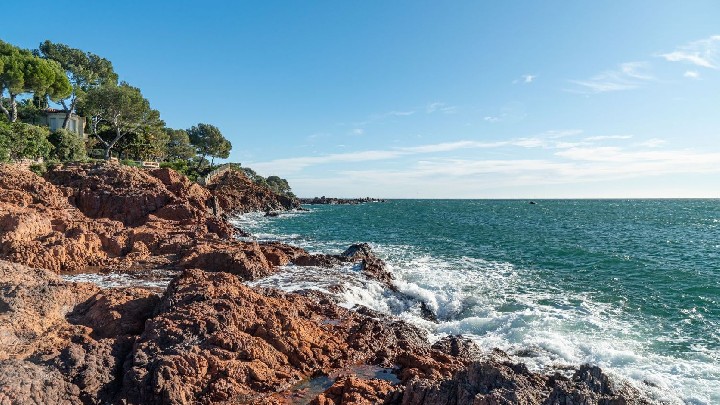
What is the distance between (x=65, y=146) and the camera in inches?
1683

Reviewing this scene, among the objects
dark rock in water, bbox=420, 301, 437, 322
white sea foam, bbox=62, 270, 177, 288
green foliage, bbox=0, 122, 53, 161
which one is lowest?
dark rock in water, bbox=420, 301, 437, 322

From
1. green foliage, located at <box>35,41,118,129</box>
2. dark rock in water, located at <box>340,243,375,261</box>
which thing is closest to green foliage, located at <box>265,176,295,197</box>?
green foliage, located at <box>35,41,118,129</box>

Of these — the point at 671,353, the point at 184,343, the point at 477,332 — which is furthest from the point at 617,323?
the point at 184,343

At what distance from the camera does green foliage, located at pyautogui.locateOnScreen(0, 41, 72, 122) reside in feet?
138

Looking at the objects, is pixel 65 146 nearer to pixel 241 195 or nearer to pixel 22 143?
pixel 22 143

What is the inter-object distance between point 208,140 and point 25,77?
154 feet

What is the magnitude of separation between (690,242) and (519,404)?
4527cm

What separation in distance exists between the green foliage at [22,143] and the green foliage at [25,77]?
291 inches

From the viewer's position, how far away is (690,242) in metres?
42.0

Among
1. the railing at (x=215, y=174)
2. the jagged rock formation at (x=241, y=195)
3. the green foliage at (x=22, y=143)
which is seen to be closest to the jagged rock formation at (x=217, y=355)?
the green foliage at (x=22, y=143)

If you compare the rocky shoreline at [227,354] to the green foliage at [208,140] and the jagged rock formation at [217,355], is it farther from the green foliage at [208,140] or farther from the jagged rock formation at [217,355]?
the green foliage at [208,140]

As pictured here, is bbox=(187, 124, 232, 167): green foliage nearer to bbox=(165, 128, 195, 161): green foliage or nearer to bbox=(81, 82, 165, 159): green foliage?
bbox=(165, 128, 195, 161): green foliage

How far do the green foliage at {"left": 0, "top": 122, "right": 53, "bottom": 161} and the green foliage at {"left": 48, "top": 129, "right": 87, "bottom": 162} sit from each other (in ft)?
11.3

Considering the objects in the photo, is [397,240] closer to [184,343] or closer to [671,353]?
[671,353]
